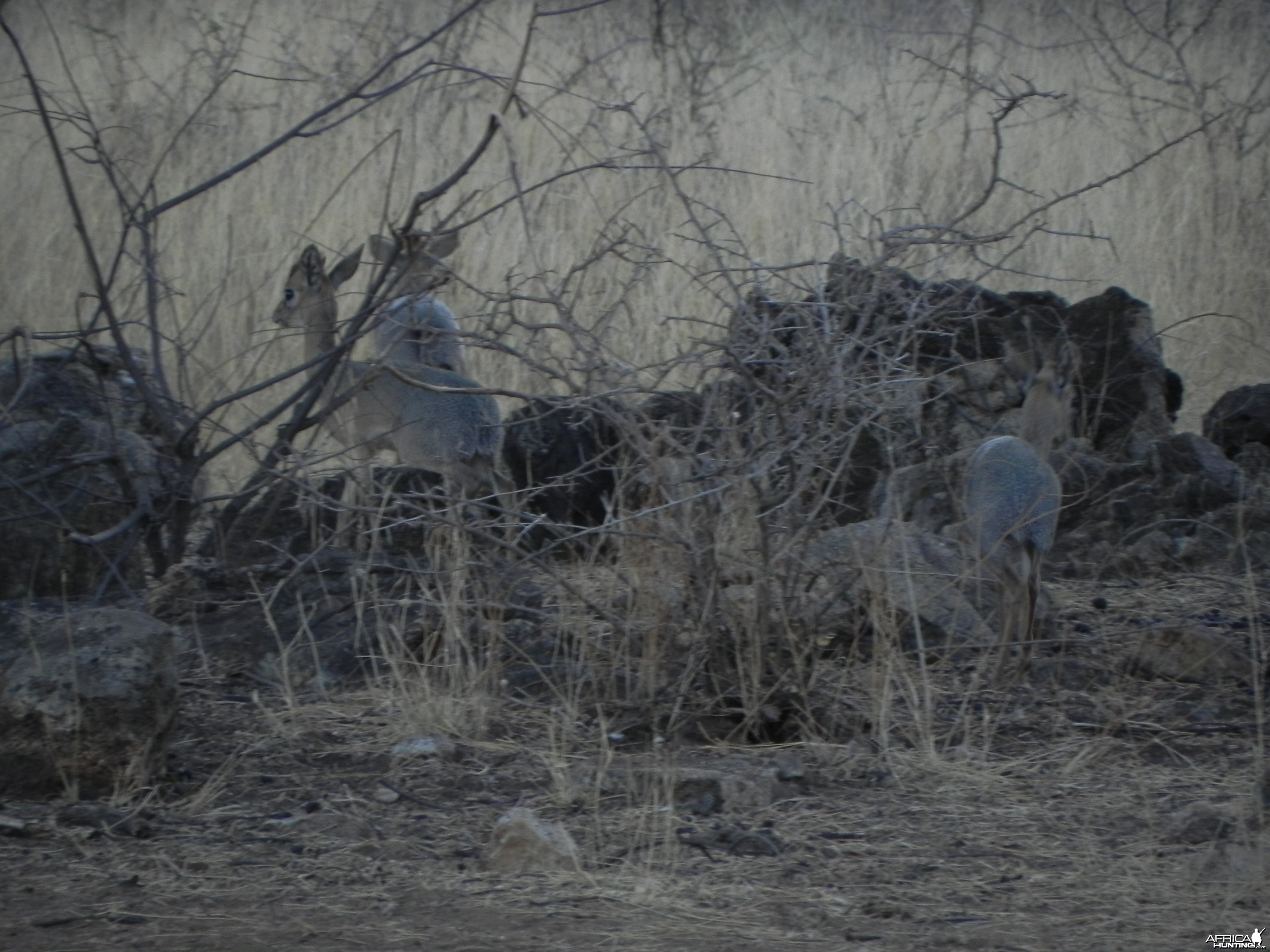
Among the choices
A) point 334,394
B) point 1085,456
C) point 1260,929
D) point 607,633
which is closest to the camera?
point 1260,929

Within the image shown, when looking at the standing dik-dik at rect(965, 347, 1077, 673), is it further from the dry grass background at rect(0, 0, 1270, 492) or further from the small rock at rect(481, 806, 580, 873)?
the dry grass background at rect(0, 0, 1270, 492)

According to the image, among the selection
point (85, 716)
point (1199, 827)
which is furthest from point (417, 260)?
point (1199, 827)

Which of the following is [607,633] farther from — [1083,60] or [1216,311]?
[1083,60]

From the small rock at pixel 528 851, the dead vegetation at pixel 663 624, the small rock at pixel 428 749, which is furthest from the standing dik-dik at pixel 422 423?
the small rock at pixel 528 851

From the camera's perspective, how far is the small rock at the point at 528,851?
3734mm

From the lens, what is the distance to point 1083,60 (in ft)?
52.6

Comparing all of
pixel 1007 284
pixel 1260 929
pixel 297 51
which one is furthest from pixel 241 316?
pixel 1260 929

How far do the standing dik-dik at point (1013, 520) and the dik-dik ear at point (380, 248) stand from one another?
8.21 feet

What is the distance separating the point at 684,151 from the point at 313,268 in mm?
6298

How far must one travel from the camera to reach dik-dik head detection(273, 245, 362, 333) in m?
8.33

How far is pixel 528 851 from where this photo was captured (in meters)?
3.75

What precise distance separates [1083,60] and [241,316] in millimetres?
9620

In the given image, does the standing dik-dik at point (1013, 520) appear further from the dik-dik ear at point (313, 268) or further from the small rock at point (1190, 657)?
the dik-dik ear at point (313, 268)

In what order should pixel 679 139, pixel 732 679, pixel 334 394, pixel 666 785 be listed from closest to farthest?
1. pixel 666 785
2. pixel 732 679
3. pixel 334 394
4. pixel 679 139
